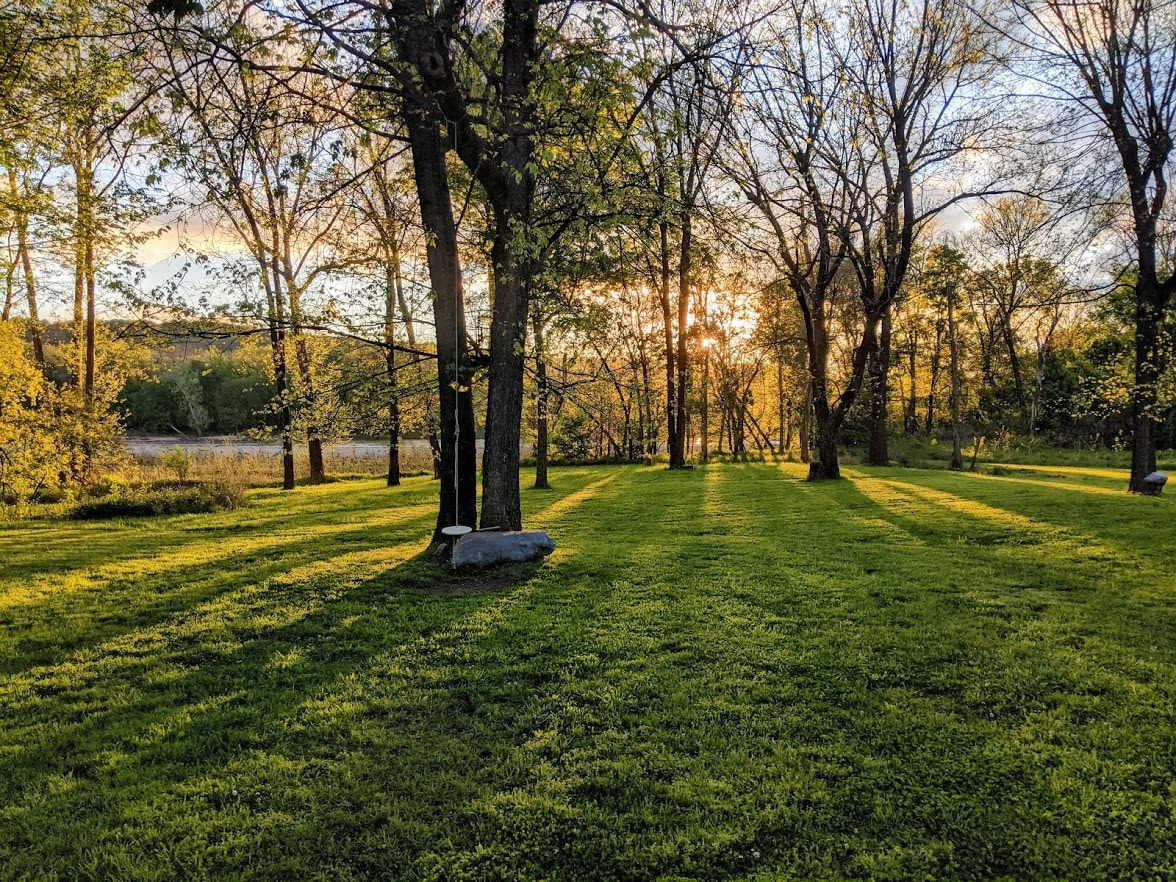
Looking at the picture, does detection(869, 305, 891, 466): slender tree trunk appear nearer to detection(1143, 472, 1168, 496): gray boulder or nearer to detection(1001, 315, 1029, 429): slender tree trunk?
detection(1143, 472, 1168, 496): gray boulder

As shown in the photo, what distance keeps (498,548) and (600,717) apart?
3.77 m

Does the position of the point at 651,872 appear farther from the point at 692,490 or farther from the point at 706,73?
the point at 692,490

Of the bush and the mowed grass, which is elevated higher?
the bush

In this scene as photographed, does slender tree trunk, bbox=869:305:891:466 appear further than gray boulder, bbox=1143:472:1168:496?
Yes

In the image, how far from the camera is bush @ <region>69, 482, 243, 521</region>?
455 inches

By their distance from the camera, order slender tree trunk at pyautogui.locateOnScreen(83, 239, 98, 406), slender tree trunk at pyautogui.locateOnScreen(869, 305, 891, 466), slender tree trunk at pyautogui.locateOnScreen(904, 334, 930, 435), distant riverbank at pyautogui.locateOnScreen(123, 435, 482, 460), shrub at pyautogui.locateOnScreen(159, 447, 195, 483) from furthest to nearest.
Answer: slender tree trunk at pyautogui.locateOnScreen(904, 334, 930, 435), distant riverbank at pyautogui.locateOnScreen(123, 435, 482, 460), shrub at pyautogui.locateOnScreen(159, 447, 195, 483), slender tree trunk at pyautogui.locateOnScreen(869, 305, 891, 466), slender tree trunk at pyautogui.locateOnScreen(83, 239, 98, 406)

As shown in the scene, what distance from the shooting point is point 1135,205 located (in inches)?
429

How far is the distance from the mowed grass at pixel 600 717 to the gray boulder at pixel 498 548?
344mm

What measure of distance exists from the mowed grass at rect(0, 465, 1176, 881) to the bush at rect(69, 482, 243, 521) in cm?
496

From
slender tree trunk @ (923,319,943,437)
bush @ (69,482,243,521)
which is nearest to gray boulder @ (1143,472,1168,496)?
bush @ (69,482,243,521)

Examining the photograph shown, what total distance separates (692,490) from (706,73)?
10720 millimetres

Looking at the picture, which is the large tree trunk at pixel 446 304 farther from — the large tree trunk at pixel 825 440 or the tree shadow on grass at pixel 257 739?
the large tree trunk at pixel 825 440

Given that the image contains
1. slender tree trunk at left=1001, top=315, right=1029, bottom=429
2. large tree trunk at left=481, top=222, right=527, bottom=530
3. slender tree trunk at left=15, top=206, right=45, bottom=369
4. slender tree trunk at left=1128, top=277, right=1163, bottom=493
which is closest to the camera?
large tree trunk at left=481, top=222, right=527, bottom=530

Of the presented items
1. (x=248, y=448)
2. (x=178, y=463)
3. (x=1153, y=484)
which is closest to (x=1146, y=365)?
(x=1153, y=484)
